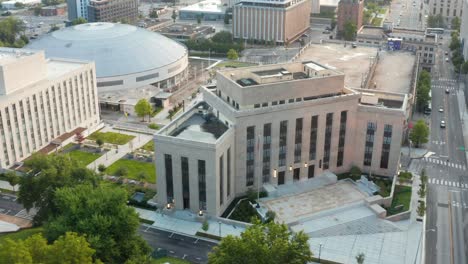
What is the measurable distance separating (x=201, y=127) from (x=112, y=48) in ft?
281

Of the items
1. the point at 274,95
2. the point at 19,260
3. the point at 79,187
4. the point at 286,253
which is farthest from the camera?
the point at 274,95

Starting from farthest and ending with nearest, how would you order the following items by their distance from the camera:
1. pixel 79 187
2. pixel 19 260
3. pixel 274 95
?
pixel 274 95
pixel 79 187
pixel 19 260

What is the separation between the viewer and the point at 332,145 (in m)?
115

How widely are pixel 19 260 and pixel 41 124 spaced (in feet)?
227

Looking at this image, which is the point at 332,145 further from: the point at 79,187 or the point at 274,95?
the point at 79,187

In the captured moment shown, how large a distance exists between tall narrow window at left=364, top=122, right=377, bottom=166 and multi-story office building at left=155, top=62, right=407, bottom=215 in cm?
22

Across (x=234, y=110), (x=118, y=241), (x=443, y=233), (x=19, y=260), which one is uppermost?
(x=234, y=110)

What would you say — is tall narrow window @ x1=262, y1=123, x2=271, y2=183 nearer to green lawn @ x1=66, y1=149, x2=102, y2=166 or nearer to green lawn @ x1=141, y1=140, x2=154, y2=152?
green lawn @ x1=141, y1=140, x2=154, y2=152

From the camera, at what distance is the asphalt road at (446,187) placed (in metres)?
93.7

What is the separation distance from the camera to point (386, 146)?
11706 centimetres

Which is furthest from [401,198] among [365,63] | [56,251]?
[56,251]

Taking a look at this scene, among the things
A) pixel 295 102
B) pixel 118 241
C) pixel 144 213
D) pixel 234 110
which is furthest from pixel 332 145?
pixel 118 241

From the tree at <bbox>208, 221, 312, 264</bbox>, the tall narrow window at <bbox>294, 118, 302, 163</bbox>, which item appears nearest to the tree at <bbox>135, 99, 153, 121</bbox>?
the tall narrow window at <bbox>294, 118, 302, 163</bbox>

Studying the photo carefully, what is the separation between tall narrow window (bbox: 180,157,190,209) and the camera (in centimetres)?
9869
